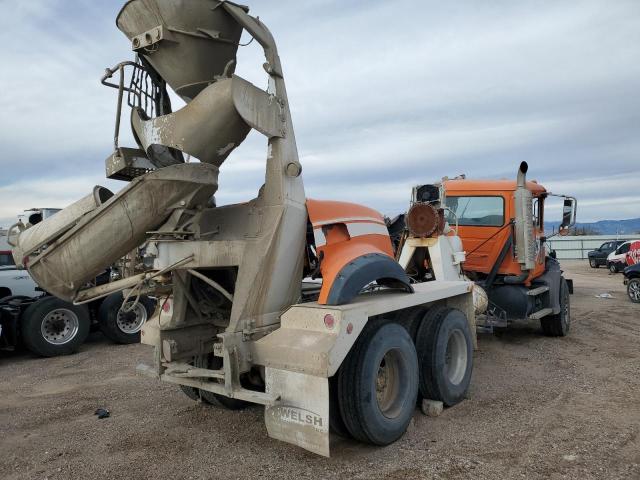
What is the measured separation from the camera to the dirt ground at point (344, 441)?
3.80 metres

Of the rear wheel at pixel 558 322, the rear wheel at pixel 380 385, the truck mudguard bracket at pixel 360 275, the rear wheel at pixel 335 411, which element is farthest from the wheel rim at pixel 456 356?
the rear wheel at pixel 558 322

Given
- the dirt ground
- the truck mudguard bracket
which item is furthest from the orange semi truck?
the truck mudguard bracket

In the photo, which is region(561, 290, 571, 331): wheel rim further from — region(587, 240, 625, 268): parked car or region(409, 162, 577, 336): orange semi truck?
region(587, 240, 625, 268): parked car

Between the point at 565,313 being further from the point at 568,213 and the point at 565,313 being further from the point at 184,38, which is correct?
the point at 184,38

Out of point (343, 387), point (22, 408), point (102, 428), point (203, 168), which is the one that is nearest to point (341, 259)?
point (343, 387)

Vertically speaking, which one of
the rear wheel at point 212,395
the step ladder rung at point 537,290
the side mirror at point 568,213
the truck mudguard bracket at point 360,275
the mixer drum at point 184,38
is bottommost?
the rear wheel at point 212,395

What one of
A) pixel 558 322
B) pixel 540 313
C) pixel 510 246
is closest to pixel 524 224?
pixel 510 246

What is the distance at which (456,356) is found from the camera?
5.49m

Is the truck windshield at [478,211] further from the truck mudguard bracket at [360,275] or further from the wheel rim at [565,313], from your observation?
the truck mudguard bracket at [360,275]

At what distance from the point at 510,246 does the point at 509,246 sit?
0.6 inches

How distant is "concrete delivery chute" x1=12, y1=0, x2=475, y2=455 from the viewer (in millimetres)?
3678

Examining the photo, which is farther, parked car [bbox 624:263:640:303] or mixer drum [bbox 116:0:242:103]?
parked car [bbox 624:263:640:303]

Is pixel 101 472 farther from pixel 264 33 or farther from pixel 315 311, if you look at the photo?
pixel 264 33

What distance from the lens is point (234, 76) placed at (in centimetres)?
368
